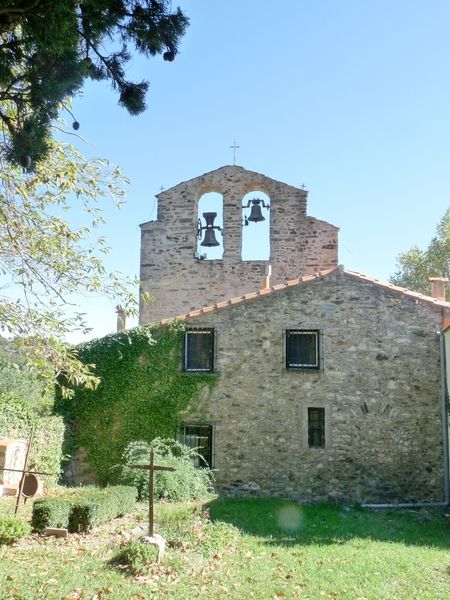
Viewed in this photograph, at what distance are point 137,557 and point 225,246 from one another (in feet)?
38.4

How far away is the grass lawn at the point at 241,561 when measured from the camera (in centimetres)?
679

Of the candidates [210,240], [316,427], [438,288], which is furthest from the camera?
[210,240]

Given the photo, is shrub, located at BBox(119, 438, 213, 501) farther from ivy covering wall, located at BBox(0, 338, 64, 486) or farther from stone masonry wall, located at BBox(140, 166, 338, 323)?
stone masonry wall, located at BBox(140, 166, 338, 323)

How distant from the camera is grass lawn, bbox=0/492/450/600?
6793 millimetres

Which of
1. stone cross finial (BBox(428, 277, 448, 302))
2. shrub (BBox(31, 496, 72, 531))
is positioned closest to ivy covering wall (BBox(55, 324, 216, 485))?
shrub (BBox(31, 496, 72, 531))

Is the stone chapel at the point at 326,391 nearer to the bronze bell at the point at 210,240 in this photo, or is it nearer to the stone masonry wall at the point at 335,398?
the stone masonry wall at the point at 335,398

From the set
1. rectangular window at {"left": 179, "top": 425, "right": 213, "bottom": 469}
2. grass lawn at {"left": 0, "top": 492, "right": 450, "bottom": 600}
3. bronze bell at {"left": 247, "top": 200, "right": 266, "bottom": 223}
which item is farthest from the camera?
bronze bell at {"left": 247, "top": 200, "right": 266, "bottom": 223}

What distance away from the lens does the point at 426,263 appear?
29.7 meters

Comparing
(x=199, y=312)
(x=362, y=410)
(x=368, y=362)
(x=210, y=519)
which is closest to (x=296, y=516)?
(x=210, y=519)

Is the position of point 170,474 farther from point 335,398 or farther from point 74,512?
point 335,398

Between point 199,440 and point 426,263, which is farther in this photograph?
point 426,263

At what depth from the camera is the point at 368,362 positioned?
46.3 ft

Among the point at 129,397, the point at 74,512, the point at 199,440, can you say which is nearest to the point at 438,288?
the point at 199,440

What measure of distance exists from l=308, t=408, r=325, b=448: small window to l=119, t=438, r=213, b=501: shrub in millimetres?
2651
